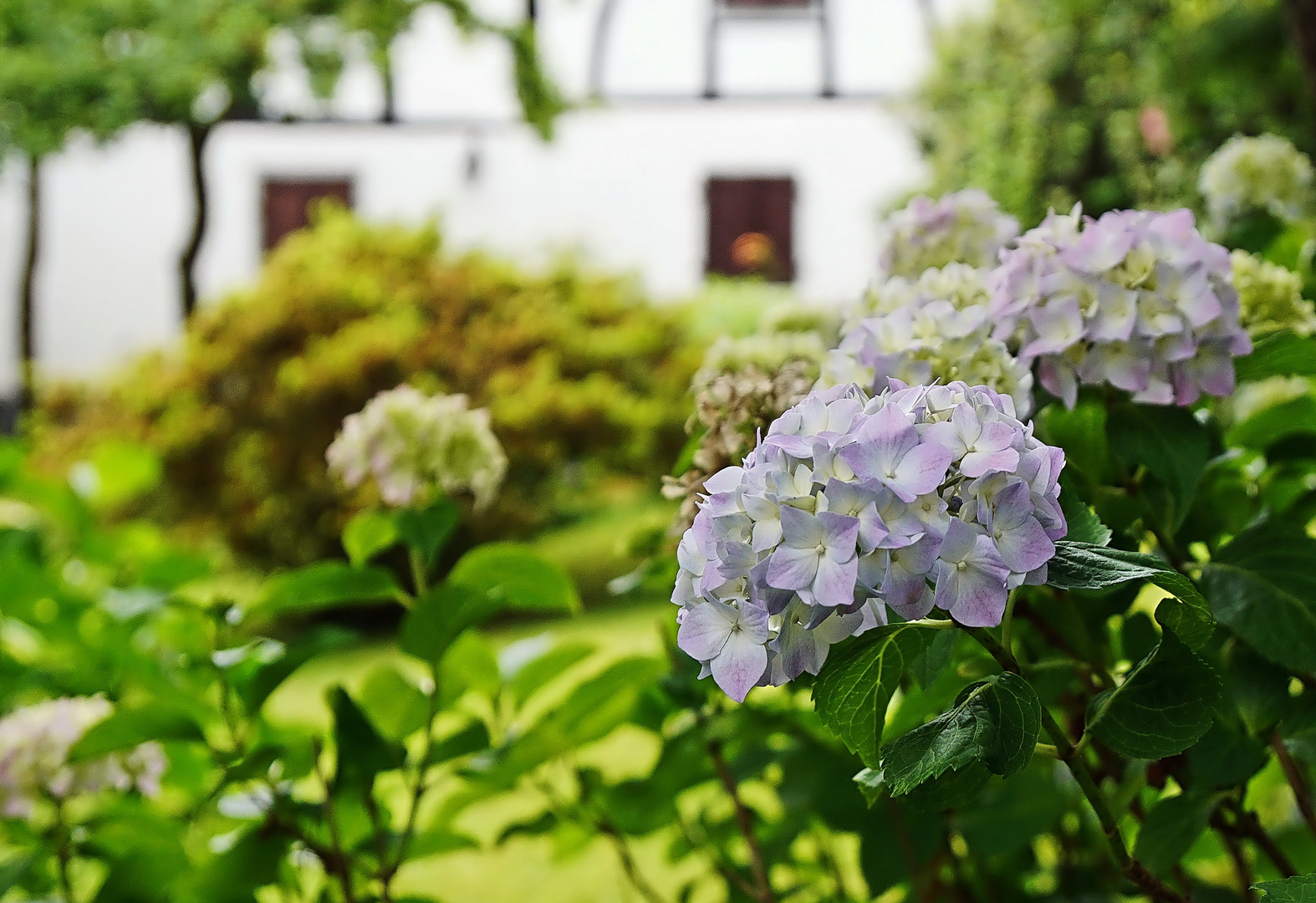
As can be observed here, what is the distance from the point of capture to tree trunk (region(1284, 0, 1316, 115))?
1.02 m

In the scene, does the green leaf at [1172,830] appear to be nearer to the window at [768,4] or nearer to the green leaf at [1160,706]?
the green leaf at [1160,706]

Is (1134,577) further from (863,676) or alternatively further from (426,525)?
(426,525)

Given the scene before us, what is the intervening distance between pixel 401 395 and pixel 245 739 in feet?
0.90

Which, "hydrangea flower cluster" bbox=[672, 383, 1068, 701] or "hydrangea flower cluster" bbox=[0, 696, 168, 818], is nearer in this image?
"hydrangea flower cluster" bbox=[672, 383, 1068, 701]

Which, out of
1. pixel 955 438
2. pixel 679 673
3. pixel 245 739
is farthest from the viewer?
pixel 245 739

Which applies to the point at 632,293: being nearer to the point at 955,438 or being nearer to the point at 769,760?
the point at 769,760

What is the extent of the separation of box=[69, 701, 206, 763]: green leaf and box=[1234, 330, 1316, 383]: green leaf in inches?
24.7

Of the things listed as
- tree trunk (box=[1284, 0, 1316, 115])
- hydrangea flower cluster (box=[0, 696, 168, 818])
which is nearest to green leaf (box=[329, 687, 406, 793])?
hydrangea flower cluster (box=[0, 696, 168, 818])

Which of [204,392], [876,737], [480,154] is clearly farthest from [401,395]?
[480,154]

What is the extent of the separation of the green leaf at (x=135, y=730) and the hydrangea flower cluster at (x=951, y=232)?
0.53m

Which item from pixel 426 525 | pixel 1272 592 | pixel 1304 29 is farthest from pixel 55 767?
pixel 1304 29

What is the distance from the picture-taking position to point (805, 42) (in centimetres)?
772

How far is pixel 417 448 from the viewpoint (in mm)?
847

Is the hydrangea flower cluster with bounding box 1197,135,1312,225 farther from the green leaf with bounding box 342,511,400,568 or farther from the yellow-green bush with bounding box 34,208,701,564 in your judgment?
the yellow-green bush with bounding box 34,208,701,564
